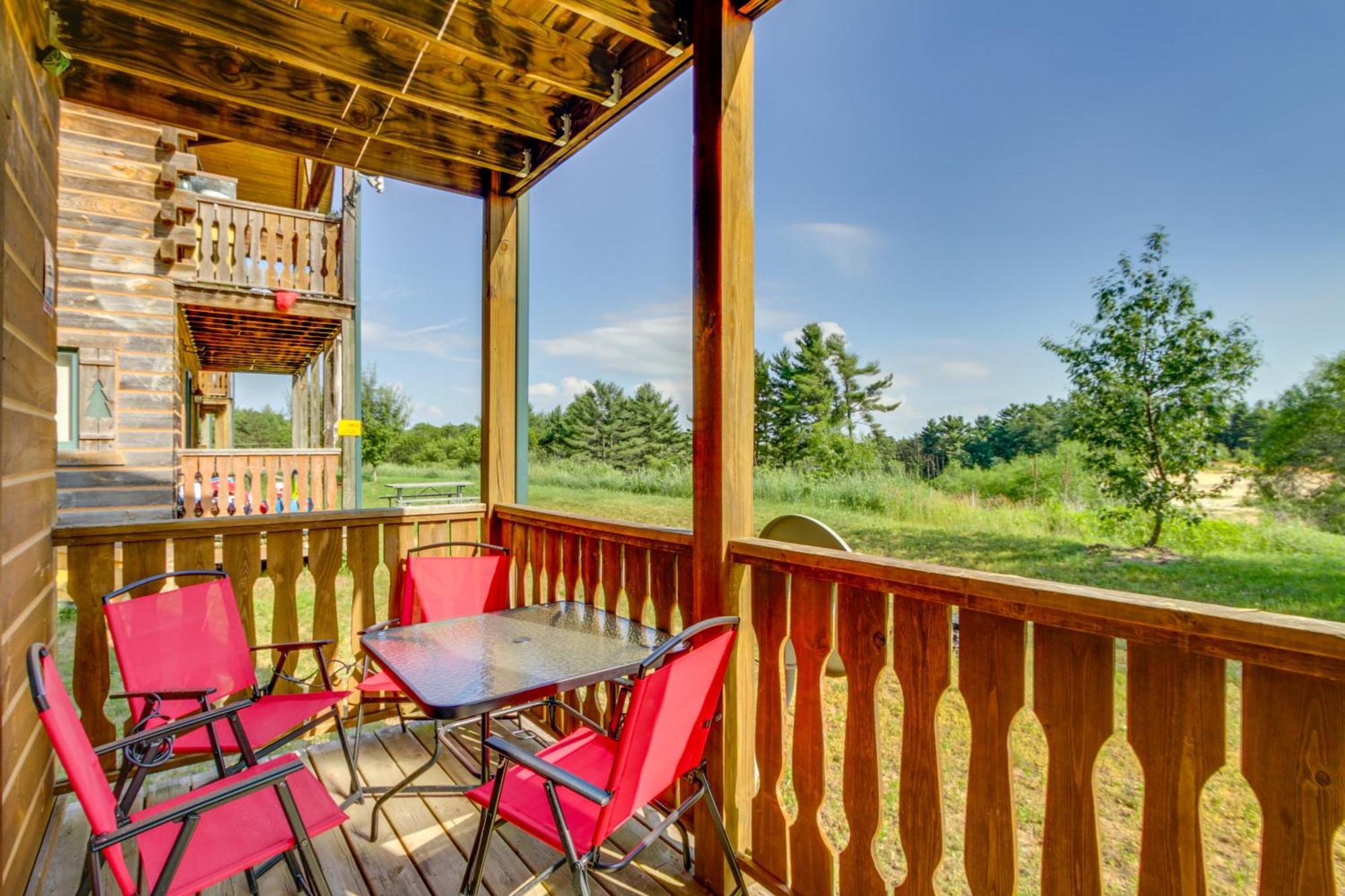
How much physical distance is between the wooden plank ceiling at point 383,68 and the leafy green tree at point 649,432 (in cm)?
225

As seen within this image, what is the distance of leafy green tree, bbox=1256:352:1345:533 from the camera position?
213 inches

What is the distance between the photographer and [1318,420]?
5.68 m

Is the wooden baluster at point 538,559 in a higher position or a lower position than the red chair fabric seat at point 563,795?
higher

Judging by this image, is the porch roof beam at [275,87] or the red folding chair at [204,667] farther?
the porch roof beam at [275,87]

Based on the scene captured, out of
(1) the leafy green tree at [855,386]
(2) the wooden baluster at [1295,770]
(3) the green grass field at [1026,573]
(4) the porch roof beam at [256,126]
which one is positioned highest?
(4) the porch roof beam at [256,126]

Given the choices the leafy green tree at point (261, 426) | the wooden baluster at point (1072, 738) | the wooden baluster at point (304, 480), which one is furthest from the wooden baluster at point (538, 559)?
the leafy green tree at point (261, 426)

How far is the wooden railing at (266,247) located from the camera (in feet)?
20.5

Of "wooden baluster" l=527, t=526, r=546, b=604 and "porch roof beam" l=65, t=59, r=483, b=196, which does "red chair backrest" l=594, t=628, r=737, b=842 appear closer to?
"wooden baluster" l=527, t=526, r=546, b=604

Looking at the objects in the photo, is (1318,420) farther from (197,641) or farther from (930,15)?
(197,641)

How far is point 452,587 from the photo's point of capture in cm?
263

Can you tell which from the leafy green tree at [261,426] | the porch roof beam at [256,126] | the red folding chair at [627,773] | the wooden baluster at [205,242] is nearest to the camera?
the red folding chair at [627,773]

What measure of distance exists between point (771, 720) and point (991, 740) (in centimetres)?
66

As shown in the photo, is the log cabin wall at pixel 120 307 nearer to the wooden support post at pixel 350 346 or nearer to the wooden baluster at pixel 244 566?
the wooden support post at pixel 350 346

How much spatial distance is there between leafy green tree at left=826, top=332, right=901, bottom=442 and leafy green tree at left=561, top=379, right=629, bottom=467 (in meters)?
3.13
